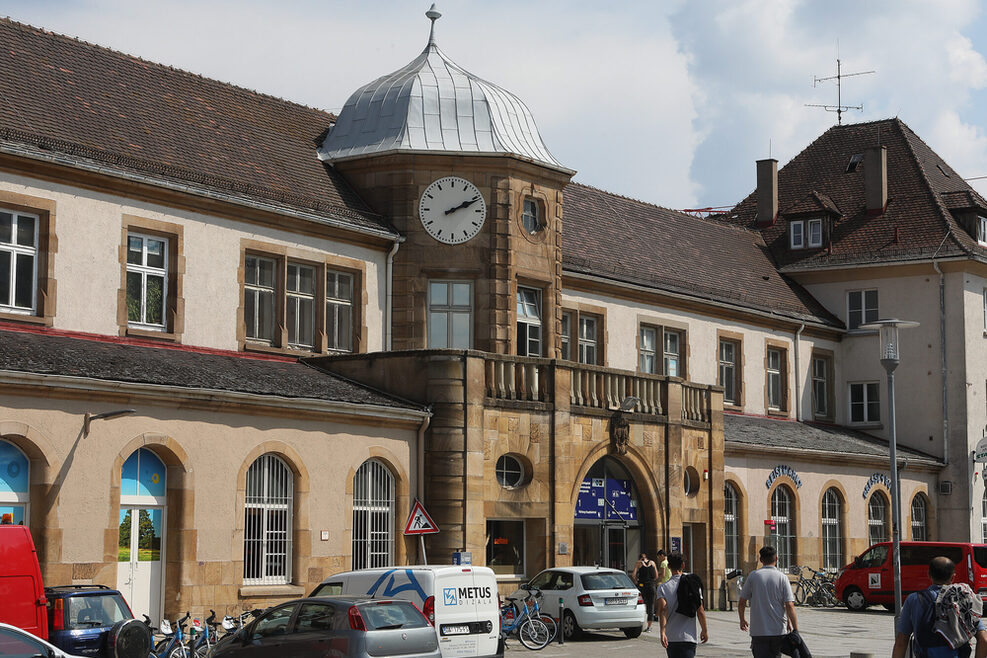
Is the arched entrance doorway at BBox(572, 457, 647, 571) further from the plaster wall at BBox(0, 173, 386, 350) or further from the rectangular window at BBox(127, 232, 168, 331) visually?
the rectangular window at BBox(127, 232, 168, 331)

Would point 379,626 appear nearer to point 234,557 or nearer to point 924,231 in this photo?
point 234,557

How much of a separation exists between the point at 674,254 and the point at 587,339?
23.2 ft

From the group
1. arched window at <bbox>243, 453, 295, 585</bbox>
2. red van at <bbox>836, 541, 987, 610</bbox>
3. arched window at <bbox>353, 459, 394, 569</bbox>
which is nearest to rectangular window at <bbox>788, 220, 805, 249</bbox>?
red van at <bbox>836, 541, 987, 610</bbox>

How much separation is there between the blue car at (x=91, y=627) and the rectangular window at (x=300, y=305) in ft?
41.0

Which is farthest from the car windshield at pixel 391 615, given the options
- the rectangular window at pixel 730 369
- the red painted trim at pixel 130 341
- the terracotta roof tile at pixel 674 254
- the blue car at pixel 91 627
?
the rectangular window at pixel 730 369

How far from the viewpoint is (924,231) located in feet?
163

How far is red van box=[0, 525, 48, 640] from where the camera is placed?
685 inches

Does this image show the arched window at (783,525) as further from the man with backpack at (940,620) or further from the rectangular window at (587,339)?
the man with backpack at (940,620)

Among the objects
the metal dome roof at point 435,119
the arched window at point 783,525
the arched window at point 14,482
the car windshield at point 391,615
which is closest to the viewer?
the car windshield at point 391,615

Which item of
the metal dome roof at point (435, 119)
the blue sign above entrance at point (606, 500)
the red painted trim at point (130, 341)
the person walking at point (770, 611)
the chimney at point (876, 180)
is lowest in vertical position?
the person walking at point (770, 611)

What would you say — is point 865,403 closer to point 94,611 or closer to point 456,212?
point 456,212

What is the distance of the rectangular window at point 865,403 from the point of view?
1984 inches

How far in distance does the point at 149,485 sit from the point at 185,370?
231 cm

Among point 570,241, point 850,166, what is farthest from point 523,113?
point 850,166
